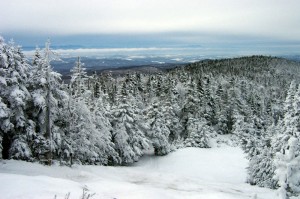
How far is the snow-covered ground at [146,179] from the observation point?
1548 cm

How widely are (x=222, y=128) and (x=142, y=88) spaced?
26196mm

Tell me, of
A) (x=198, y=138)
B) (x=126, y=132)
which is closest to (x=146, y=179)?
(x=126, y=132)

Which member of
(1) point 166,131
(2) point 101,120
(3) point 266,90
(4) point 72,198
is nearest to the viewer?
(4) point 72,198

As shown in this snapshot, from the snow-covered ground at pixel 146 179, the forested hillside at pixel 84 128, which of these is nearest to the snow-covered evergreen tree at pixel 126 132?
the forested hillside at pixel 84 128

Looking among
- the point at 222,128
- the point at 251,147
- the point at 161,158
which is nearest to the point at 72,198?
the point at 251,147

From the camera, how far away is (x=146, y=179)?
28.0 meters

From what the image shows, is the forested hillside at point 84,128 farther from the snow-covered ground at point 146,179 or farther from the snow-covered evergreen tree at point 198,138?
the snow-covered ground at point 146,179

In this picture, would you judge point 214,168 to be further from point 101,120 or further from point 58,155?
point 58,155

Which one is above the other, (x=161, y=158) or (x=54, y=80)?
(x=54, y=80)

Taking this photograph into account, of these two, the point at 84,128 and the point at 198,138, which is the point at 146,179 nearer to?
the point at 84,128

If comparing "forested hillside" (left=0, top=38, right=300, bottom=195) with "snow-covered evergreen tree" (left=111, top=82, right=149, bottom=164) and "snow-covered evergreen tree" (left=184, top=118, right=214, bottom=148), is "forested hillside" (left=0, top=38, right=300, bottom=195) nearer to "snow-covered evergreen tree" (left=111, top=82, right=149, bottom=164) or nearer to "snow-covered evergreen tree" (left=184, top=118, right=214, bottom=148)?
"snow-covered evergreen tree" (left=111, top=82, right=149, bottom=164)

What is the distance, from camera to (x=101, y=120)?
4100cm

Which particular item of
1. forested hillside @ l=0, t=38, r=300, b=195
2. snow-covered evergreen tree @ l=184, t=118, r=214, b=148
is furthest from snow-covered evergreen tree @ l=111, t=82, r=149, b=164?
snow-covered evergreen tree @ l=184, t=118, r=214, b=148

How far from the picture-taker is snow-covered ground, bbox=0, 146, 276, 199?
15484 millimetres
